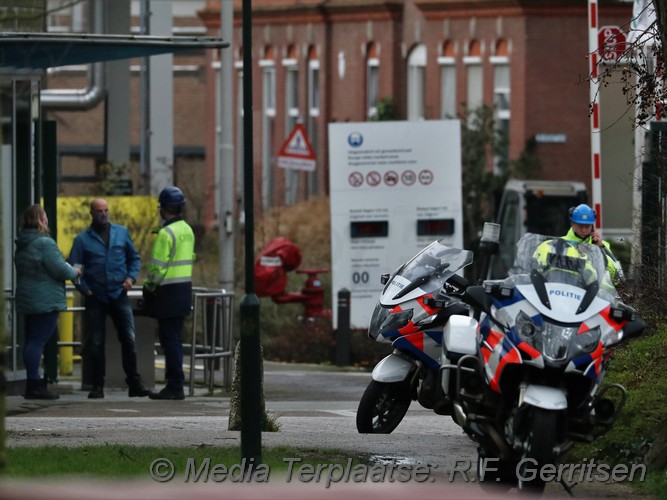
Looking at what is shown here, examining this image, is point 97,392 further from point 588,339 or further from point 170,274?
point 588,339

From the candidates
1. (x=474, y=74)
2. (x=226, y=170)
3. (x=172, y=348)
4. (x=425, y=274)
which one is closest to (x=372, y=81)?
(x=474, y=74)

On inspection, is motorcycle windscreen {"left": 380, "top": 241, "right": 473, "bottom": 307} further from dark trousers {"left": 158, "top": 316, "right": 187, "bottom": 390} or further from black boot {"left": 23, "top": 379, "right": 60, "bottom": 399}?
black boot {"left": 23, "top": 379, "right": 60, "bottom": 399}

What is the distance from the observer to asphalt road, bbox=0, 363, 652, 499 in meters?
11.0

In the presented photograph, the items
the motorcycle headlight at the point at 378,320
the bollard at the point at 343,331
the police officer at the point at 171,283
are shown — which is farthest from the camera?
the bollard at the point at 343,331

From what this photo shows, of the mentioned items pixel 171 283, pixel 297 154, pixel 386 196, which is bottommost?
pixel 171 283

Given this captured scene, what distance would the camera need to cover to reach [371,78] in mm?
43156

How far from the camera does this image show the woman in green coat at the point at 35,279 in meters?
16.3

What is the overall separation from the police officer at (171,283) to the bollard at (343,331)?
17.3ft

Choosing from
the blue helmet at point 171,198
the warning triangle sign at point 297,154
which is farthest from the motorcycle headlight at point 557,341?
the warning triangle sign at point 297,154

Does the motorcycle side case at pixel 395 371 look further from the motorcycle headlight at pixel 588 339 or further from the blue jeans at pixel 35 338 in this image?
the blue jeans at pixel 35 338

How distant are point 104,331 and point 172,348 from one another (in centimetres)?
64

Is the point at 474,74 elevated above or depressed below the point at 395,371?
above

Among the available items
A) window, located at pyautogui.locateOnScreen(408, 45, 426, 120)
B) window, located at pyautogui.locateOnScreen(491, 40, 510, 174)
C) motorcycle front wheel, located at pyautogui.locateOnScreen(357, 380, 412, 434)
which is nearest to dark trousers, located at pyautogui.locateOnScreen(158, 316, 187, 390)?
motorcycle front wheel, located at pyautogui.locateOnScreen(357, 380, 412, 434)

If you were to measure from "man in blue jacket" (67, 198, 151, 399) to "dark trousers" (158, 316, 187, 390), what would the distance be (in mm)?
299
